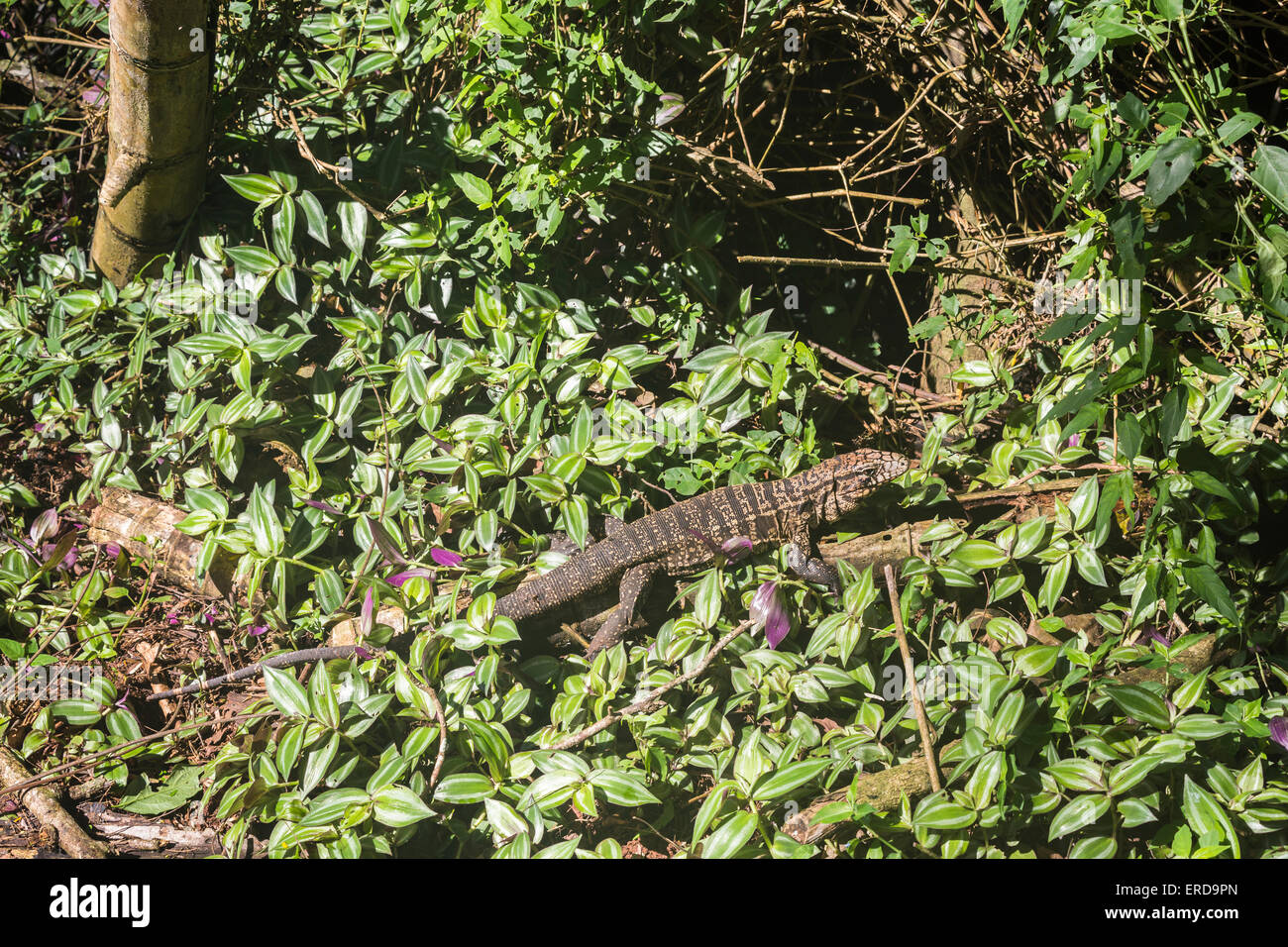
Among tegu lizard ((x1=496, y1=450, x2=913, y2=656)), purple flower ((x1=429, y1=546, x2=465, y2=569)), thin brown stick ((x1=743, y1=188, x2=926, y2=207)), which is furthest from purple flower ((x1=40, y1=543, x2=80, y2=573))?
thin brown stick ((x1=743, y1=188, x2=926, y2=207))

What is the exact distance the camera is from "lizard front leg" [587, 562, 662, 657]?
3109 millimetres

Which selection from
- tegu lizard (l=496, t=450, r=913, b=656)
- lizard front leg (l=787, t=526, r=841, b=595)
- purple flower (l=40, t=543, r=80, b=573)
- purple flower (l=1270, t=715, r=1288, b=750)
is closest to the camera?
purple flower (l=1270, t=715, r=1288, b=750)

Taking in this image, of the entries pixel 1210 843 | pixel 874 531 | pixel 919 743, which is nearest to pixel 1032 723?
pixel 919 743

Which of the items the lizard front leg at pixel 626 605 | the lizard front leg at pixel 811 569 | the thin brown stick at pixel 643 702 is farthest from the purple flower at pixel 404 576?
the lizard front leg at pixel 811 569

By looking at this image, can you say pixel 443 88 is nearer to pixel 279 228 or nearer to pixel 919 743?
pixel 279 228

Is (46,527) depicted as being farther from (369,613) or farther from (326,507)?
(369,613)

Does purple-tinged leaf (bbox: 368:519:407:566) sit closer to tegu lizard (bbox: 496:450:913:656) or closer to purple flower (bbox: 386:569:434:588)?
purple flower (bbox: 386:569:434:588)

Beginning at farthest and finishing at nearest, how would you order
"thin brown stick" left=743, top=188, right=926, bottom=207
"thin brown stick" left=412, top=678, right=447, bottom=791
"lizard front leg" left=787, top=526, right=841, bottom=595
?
1. "thin brown stick" left=743, top=188, right=926, bottom=207
2. "lizard front leg" left=787, top=526, right=841, bottom=595
3. "thin brown stick" left=412, top=678, right=447, bottom=791

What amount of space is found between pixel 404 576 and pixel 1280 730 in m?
2.76

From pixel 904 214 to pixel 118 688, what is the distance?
149 inches

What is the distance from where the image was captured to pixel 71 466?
3.82 meters

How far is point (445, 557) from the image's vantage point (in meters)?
3.00

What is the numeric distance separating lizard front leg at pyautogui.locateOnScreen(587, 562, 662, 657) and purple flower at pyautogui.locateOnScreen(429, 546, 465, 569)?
592 mm

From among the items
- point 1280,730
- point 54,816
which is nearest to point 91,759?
point 54,816
